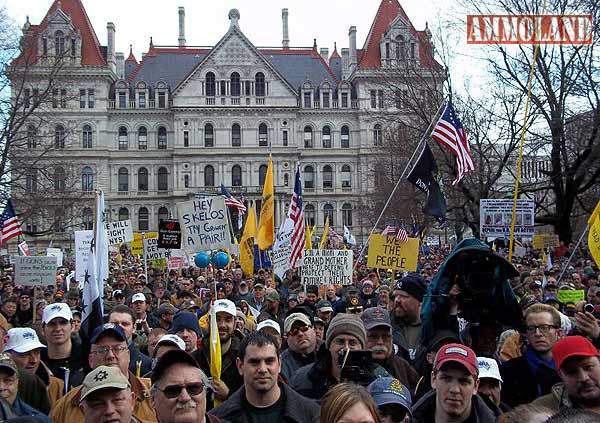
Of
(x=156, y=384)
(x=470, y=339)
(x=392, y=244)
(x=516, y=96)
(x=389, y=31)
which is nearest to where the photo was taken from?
(x=156, y=384)

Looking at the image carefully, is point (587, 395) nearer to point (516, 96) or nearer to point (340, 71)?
point (516, 96)

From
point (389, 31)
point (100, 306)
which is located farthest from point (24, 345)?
point (389, 31)

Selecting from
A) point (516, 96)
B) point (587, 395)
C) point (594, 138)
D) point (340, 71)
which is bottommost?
point (587, 395)

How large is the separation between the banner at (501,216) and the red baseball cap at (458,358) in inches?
360

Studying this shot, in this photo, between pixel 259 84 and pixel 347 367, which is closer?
pixel 347 367

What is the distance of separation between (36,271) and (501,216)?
7.67m

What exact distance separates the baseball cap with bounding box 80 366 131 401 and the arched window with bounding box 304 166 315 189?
2477 inches

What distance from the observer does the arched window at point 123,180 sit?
2574 inches

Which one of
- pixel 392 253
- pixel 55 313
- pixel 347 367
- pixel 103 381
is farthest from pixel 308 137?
pixel 103 381

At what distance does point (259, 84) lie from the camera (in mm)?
64625

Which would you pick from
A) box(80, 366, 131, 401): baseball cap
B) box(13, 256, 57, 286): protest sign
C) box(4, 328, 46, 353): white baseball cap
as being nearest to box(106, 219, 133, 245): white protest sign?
box(13, 256, 57, 286): protest sign

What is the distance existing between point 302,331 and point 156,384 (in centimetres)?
255

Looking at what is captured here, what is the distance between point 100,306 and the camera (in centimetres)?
679

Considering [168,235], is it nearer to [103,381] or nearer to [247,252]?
[247,252]
